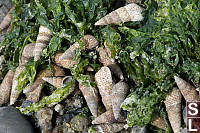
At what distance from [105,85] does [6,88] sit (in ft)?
4.22

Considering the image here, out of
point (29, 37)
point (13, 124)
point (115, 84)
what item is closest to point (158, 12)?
point (115, 84)

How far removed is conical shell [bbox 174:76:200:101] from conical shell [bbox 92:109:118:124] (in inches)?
27.9

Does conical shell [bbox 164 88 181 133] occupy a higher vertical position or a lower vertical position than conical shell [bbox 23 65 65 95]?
lower

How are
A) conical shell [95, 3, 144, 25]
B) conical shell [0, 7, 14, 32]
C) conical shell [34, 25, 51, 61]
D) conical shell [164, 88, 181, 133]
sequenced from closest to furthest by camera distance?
conical shell [164, 88, 181, 133] < conical shell [95, 3, 144, 25] < conical shell [34, 25, 51, 61] < conical shell [0, 7, 14, 32]

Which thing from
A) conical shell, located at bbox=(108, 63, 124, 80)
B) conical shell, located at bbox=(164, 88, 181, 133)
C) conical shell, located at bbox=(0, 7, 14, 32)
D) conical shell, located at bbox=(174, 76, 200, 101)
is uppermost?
conical shell, located at bbox=(0, 7, 14, 32)

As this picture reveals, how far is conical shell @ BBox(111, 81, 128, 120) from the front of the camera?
2.56 meters

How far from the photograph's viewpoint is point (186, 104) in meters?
2.40

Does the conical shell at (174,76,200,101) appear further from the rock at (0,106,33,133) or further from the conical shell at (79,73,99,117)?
the rock at (0,106,33,133)

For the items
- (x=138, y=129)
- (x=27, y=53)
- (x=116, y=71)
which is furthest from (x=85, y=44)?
(x=138, y=129)

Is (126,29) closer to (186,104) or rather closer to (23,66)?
(186,104)

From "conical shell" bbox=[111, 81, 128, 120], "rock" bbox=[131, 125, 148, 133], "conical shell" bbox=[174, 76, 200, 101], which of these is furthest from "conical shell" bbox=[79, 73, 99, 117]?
"conical shell" bbox=[174, 76, 200, 101]

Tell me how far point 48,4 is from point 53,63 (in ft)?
2.48

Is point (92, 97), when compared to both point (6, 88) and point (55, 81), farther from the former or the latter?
point (6, 88)

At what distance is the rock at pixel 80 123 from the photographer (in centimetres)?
273
